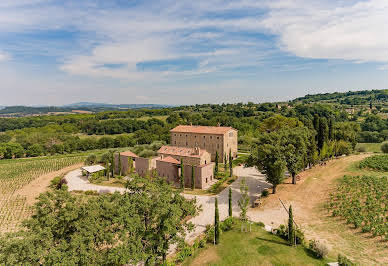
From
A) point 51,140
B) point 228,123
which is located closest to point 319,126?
point 228,123

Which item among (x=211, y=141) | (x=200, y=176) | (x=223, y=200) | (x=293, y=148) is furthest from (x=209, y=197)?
(x=211, y=141)

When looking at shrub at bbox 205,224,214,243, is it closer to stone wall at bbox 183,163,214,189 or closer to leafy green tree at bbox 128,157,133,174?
stone wall at bbox 183,163,214,189

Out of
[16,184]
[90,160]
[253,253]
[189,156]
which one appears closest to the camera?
[253,253]

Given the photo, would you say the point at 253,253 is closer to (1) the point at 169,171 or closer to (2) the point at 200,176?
(2) the point at 200,176

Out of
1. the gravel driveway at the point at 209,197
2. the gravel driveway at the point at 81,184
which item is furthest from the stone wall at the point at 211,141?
the gravel driveway at the point at 81,184

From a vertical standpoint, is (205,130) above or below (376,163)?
above

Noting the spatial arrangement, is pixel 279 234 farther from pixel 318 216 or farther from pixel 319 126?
pixel 319 126


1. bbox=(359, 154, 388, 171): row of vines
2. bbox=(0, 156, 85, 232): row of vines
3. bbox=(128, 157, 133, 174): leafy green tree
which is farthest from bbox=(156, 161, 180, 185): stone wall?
bbox=(359, 154, 388, 171): row of vines

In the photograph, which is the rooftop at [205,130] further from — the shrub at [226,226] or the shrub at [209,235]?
the shrub at [209,235]
